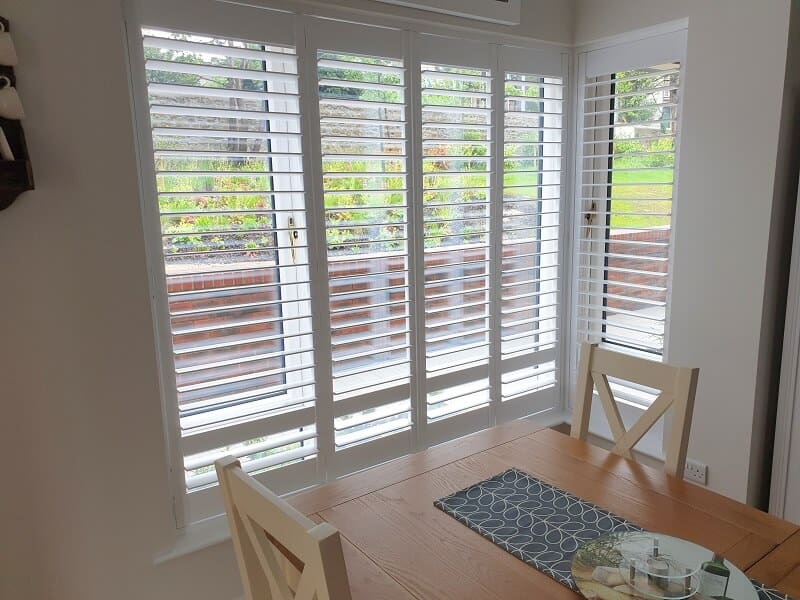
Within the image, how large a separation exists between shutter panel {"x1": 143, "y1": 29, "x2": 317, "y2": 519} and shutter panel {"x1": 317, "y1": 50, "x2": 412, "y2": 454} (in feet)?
0.39

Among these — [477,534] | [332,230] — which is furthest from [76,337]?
[477,534]

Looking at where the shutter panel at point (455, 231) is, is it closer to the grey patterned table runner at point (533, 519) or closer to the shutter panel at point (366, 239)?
the shutter panel at point (366, 239)

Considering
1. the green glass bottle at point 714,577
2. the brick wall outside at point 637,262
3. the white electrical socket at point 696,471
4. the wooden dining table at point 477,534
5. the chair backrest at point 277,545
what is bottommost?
the white electrical socket at point 696,471

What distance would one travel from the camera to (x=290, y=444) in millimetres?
2094

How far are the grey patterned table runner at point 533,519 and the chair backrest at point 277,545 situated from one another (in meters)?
0.42

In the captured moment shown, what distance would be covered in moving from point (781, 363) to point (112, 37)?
2399mm

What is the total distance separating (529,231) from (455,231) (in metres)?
0.46

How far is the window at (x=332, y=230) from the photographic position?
178cm

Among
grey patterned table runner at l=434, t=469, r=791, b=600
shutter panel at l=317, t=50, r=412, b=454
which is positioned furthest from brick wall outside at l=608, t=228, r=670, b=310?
grey patterned table runner at l=434, t=469, r=791, b=600

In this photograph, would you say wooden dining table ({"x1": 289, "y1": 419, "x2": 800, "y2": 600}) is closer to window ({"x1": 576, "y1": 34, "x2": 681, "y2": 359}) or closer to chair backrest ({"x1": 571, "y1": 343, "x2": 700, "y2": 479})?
chair backrest ({"x1": 571, "y1": 343, "x2": 700, "y2": 479})

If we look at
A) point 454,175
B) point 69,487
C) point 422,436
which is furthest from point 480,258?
point 69,487

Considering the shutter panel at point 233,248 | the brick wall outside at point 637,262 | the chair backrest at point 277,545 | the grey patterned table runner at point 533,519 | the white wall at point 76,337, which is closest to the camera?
the chair backrest at point 277,545

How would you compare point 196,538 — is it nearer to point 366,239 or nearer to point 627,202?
point 366,239

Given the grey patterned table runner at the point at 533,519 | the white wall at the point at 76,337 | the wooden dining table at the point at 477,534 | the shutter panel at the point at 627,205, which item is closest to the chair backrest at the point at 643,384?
the wooden dining table at the point at 477,534
